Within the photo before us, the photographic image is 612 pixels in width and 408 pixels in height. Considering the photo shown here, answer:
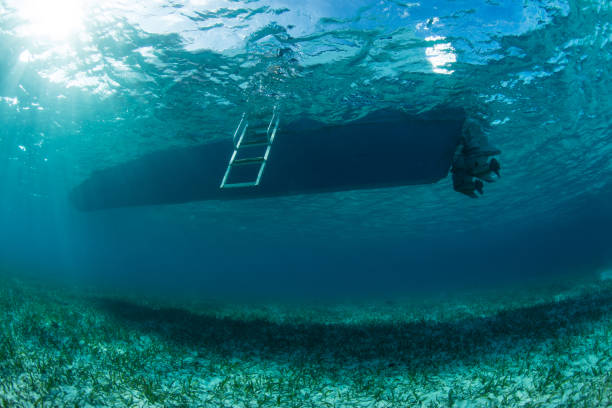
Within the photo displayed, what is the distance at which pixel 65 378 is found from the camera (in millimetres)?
4781

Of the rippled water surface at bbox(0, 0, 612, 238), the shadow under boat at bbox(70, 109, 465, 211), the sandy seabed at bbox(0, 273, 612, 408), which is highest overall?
the rippled water surface at bbox(0, 0, 612, 238)

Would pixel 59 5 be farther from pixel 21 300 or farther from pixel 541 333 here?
pixel 541 333

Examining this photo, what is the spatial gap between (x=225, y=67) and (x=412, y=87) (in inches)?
259

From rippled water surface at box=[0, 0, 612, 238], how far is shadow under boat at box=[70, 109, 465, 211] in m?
1.51

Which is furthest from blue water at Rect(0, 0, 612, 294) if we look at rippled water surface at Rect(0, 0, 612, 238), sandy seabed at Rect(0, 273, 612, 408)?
sandy seabed at Rect(0, 273, 612, 408)

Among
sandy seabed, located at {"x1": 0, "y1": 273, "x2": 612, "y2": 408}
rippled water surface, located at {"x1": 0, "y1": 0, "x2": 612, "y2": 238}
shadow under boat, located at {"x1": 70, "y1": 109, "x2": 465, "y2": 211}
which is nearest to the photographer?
sandy seabed, located at {"x1": 0, "y1": 273, "x2": 612, "y2": 408}

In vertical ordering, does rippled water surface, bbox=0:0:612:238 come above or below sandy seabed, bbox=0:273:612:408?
above

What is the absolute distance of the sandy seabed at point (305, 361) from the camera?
4547 millimetres

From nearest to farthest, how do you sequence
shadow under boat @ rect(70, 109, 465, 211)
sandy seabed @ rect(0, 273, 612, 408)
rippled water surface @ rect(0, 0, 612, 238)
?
sandy seabed @ rect(0, 273, 612, 408)
rippled water surface @ rect(0, 0, 612, 238)
shadow under boat @ rect(70, 109, 465, 211)

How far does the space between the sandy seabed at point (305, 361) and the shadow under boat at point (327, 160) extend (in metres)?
5.33

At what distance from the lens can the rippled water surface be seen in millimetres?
7375

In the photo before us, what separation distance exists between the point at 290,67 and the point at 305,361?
8515 millimetres

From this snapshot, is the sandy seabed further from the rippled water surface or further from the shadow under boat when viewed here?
the rippled water surface

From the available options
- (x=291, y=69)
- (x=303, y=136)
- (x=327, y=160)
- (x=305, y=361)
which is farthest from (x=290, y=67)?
(x=305, y=361)
